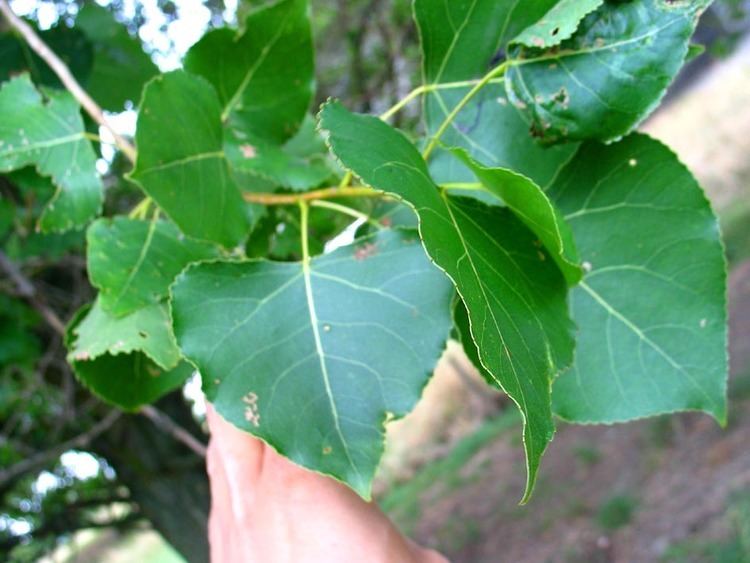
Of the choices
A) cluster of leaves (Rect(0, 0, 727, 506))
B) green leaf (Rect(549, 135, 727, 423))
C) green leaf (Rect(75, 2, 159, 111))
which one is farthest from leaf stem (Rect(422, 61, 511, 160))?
green leaf (Rect(75, 2, 159, 111))

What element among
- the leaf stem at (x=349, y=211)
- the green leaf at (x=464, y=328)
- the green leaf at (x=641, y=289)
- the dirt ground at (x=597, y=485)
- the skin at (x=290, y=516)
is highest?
the leaf stem at (x=349, y=211)

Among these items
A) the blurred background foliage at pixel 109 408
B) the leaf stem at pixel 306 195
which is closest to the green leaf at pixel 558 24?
the leaf stem at pixel 306 195

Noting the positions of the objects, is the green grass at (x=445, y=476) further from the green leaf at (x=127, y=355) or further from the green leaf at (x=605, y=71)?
the green leaf at (x=605, y=71)

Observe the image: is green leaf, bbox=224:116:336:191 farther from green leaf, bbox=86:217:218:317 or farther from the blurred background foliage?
the blurred background foliage

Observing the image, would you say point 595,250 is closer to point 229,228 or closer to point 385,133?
point 385,133

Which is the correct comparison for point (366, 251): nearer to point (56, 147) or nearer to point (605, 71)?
point (605, 71)
